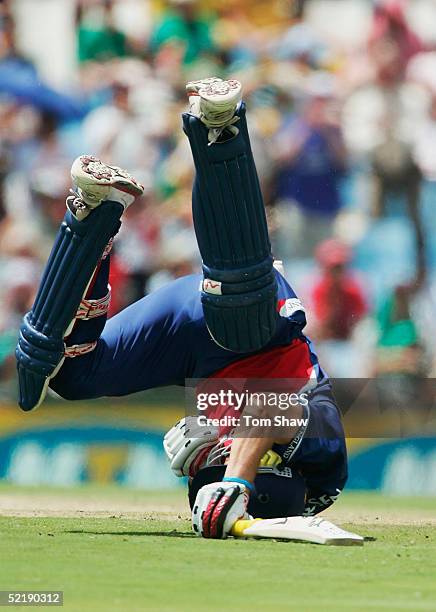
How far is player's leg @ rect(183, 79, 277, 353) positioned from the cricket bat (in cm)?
65

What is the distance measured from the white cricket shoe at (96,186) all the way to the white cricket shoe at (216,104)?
40 cm

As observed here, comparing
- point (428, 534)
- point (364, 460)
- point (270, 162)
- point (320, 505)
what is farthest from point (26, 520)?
point (270, 162)

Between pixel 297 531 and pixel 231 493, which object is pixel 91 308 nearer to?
pixel 231 493

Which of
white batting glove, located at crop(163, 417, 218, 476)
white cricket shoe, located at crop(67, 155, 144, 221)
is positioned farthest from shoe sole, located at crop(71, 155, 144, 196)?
white batting glove, located at crop(163, 417, 218, 476)

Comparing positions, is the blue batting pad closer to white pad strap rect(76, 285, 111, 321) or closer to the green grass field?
white pad strap rect(76, 285, 111, 321)

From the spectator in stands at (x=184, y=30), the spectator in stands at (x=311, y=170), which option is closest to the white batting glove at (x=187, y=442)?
the spectator in stands at (x=311, y=170)

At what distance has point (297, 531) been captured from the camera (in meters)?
4.33

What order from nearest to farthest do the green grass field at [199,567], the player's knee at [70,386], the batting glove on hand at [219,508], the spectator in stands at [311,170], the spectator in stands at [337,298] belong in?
the green grass field at [199,567] → the batting glove on hand at [219,508] → the player's knee at [70,386] → the spectator in stands at [337,298] → the spectator in stands at [311,170]

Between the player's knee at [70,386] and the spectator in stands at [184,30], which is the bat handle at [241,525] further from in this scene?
the spectator in stands at [184,30]

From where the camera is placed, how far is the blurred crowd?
811 centimetres

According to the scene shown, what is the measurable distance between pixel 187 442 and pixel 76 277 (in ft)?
2.54

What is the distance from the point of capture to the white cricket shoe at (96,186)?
445cm

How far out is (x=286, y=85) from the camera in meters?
8.59

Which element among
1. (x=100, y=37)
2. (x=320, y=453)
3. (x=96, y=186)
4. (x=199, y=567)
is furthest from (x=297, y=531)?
(x=100, y=37)
